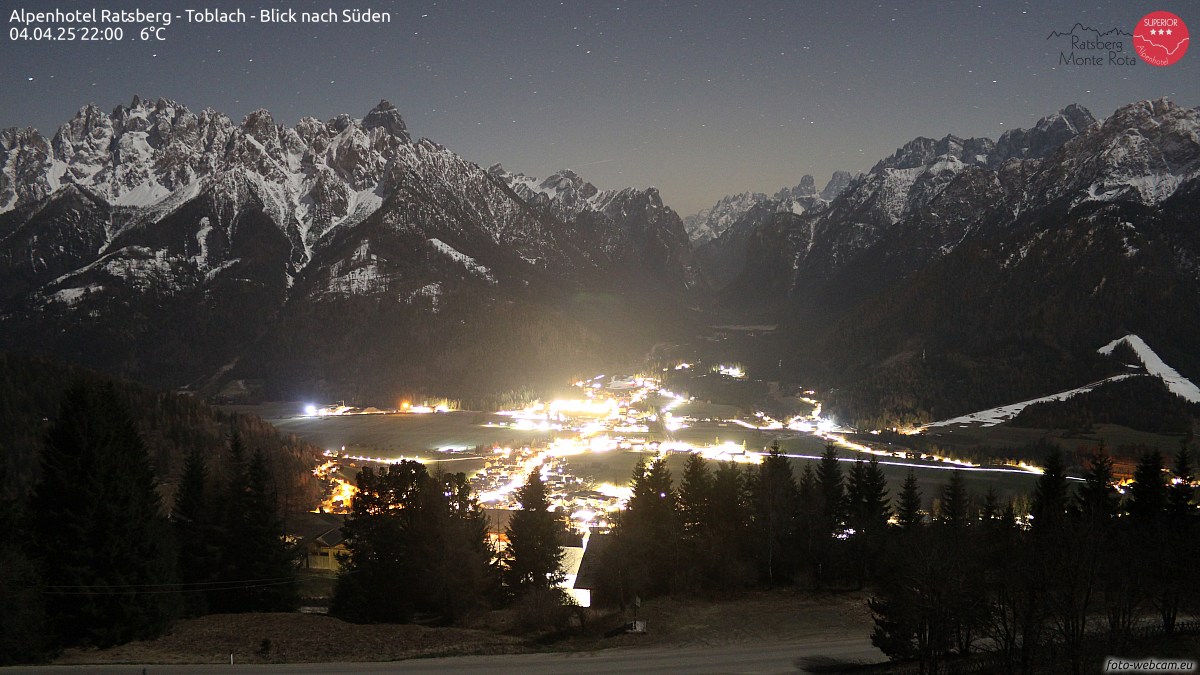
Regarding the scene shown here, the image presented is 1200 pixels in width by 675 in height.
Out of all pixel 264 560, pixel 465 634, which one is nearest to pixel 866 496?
pixel 465 634

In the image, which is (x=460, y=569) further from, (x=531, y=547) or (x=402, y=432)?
(x=402, y=432)

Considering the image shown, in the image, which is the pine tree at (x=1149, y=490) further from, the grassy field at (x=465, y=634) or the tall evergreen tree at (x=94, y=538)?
the tall evergreen tree at (x=94, y=538)

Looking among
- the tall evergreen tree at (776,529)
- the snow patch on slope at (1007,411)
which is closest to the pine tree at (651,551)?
the tall evergreen tree at (776,529)

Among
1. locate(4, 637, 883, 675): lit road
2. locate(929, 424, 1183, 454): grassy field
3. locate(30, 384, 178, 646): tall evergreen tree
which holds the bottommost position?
locate(929, 424, 1183, 454): grassy field

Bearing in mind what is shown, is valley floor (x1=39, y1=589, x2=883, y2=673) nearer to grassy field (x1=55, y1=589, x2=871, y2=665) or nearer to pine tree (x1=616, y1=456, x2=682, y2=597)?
grassy field (x1=55, y1=589, x2=871, y2=665)

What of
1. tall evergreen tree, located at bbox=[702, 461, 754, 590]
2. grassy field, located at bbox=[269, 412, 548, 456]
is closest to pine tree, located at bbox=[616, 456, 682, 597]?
tall evergreen tree, located at bbox=[702, 461, 754, 590]

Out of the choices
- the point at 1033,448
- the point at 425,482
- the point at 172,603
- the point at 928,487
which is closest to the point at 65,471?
the point at 172,603

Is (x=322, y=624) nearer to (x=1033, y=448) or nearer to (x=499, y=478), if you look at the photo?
(x=499, y=478)
